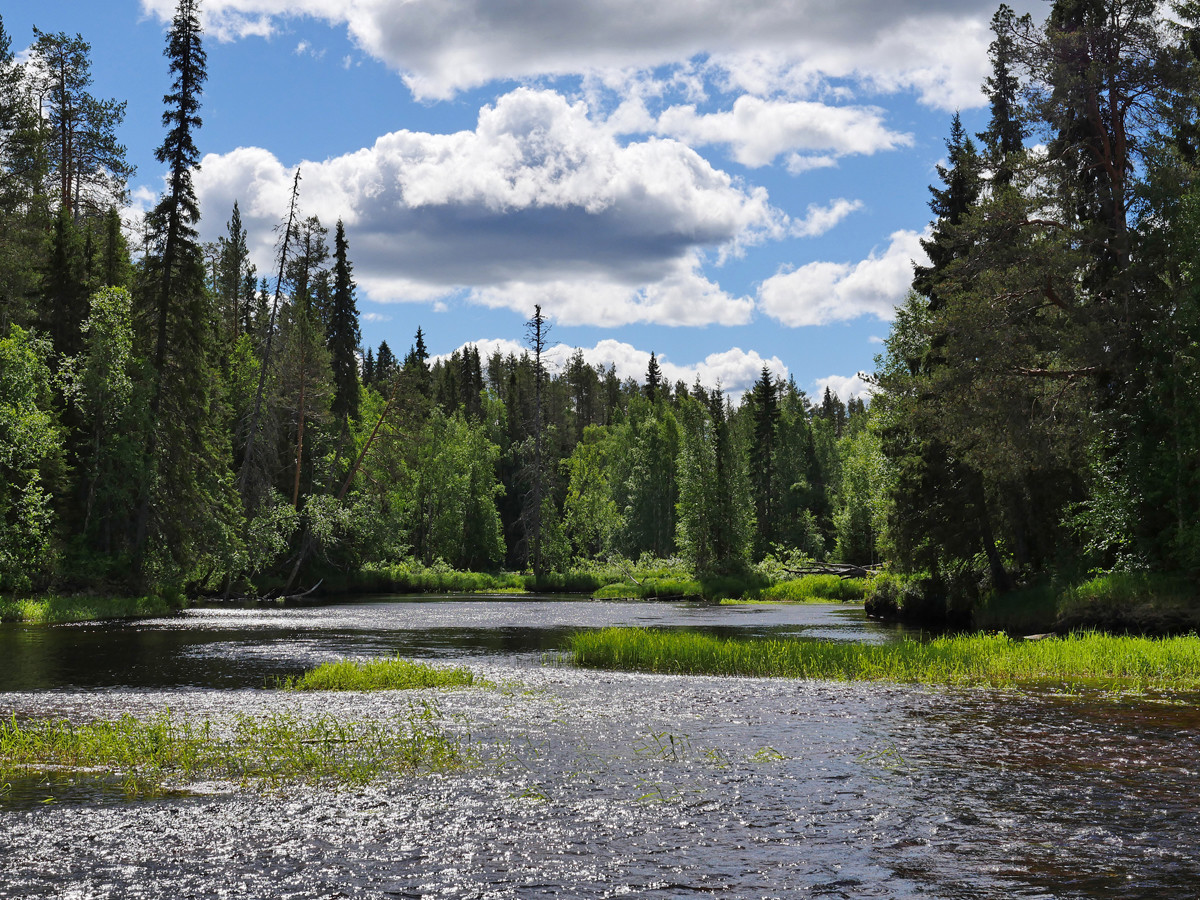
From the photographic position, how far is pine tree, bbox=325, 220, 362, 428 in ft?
235

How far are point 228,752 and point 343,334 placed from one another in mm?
62547

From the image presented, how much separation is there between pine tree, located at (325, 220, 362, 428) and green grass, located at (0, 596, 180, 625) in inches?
1153

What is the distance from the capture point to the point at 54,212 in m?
53.3

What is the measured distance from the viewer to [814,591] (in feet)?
214

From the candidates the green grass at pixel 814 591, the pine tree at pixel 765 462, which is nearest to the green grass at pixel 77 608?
the green grass at pixel 814 591

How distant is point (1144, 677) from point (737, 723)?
11.2 m

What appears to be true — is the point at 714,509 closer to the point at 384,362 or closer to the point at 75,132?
the point at 75,132

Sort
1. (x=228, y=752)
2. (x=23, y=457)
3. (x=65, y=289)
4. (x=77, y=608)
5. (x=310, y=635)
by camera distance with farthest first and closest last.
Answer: (x=65, y=289) < (x=77, y=608) < (x=23, y=457) < (x=310, y=635) < (x=228, y=752)

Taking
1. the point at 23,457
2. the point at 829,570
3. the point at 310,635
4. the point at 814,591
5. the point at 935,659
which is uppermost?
the point at 23,457

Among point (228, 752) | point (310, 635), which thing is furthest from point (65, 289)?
point (228, 752)

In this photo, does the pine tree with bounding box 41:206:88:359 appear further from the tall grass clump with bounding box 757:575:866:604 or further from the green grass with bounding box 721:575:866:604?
the tall grass clump with bounding box 757:575:866:604

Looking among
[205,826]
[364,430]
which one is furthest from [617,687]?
[364,430]

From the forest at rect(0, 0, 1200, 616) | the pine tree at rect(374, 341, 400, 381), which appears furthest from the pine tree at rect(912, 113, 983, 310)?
the pine tree at rect(374, 341, 400, 381)

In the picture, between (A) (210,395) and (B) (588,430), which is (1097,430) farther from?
(B) (588,430)
